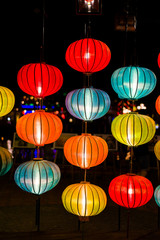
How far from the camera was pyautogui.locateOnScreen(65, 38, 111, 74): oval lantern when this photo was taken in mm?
3086

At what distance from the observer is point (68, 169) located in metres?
7.37

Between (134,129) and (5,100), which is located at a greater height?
(5,100)

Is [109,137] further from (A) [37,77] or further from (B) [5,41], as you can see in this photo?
(A) [37,77]

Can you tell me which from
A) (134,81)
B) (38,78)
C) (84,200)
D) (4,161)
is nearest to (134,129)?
(134,81)

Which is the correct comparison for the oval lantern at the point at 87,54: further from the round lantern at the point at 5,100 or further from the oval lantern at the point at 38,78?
the round lantern at the point at 5,100

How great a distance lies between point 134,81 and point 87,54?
1.87 feet

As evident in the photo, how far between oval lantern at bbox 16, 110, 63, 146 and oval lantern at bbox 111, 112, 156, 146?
0.69 m

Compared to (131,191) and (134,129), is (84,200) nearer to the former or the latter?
(131,191)

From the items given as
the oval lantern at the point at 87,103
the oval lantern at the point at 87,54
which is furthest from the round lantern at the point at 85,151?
the oval lantern at the point at 87,54

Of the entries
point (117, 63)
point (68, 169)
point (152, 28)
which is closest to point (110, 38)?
point (152, 28)

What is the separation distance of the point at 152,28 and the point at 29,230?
4.44 m

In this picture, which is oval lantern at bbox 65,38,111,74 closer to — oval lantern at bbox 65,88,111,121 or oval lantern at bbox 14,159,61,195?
oval lantern at bbox 65,88,111,121

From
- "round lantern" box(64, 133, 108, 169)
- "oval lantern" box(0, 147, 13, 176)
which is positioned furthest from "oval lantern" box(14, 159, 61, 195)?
"round lantern" box(64, 133, 108, 169)

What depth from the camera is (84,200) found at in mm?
3068
